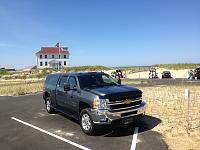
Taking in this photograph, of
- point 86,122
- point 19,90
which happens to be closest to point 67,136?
point 86,122

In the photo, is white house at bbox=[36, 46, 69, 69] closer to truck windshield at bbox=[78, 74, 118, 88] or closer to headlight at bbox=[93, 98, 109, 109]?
truck windshield at bbox=[78, 74, 118, 88]

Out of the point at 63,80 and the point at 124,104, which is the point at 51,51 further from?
the point at 124,104

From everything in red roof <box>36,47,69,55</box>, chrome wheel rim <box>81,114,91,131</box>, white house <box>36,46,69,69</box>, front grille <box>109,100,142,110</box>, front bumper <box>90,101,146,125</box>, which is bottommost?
chrome wheel rim <box>81,114,91,131</box>

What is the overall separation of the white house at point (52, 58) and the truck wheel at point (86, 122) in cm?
8788

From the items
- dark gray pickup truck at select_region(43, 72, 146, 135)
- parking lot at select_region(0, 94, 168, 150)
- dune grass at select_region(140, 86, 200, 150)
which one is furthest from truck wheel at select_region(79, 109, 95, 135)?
dune grass at select_region(140, 86, 200, 150)

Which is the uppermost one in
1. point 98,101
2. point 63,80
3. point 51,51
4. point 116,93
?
point 51,51

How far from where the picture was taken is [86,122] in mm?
9469

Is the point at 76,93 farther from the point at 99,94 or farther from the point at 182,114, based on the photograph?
the point at 182,114

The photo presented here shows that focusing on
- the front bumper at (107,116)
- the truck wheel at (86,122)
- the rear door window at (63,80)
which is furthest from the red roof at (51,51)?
the front bumper at (107,116)

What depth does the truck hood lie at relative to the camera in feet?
29.3

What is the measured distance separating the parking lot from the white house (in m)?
85.7

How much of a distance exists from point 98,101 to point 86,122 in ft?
3.24

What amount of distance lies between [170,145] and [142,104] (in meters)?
2.15

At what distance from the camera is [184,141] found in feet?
26.9
